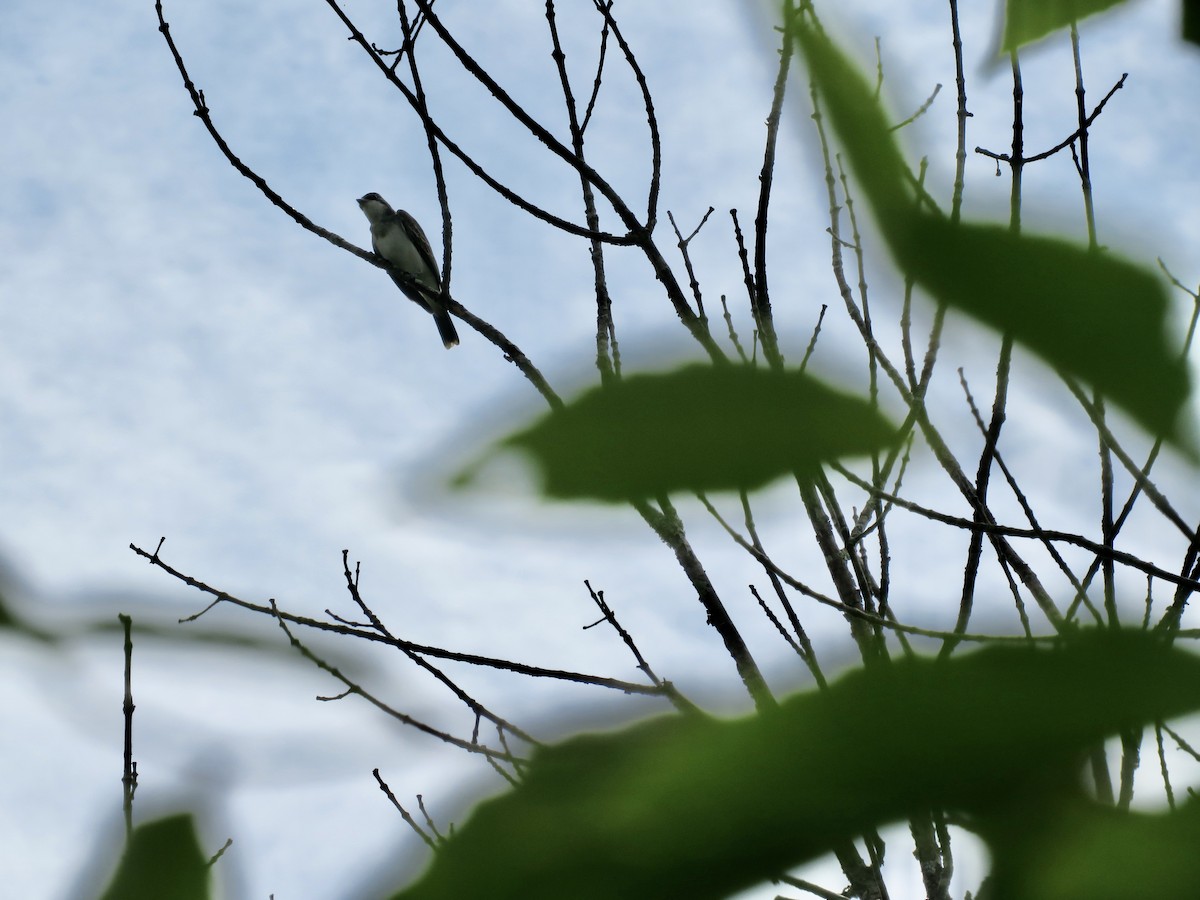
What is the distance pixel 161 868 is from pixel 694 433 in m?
0.24

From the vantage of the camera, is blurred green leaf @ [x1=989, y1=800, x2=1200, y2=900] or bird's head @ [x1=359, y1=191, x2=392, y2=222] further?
bird's head @ [x1=359, y1=191, x2=392, y2=222]

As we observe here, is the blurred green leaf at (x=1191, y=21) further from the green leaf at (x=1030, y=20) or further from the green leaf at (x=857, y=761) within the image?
the green leaf at (x=857, y=761)

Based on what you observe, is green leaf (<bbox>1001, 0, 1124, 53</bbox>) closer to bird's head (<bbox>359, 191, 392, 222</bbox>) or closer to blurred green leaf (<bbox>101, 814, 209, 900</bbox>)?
blurred green leaf (<bbox>101, 814, 209, 900</bbox>)

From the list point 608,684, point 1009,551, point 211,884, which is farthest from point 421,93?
point 211,884

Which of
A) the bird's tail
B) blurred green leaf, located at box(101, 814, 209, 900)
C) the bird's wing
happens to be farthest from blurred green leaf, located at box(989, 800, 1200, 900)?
the bird's tail

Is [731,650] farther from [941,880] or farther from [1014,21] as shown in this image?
[1014,21]

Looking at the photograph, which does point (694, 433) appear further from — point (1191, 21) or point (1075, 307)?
point (1191, 21)

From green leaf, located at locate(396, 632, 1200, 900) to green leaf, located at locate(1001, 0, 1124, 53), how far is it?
0.31 metres

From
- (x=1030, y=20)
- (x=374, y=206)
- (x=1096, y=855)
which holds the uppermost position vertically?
(x=374, y=206)

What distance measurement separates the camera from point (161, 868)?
1.31ft

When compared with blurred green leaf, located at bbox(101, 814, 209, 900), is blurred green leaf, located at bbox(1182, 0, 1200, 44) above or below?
above

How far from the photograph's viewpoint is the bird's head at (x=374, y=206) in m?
10.8

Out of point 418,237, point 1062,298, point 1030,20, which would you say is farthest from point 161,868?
point 418,237

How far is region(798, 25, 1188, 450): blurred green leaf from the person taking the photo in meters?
0.32
